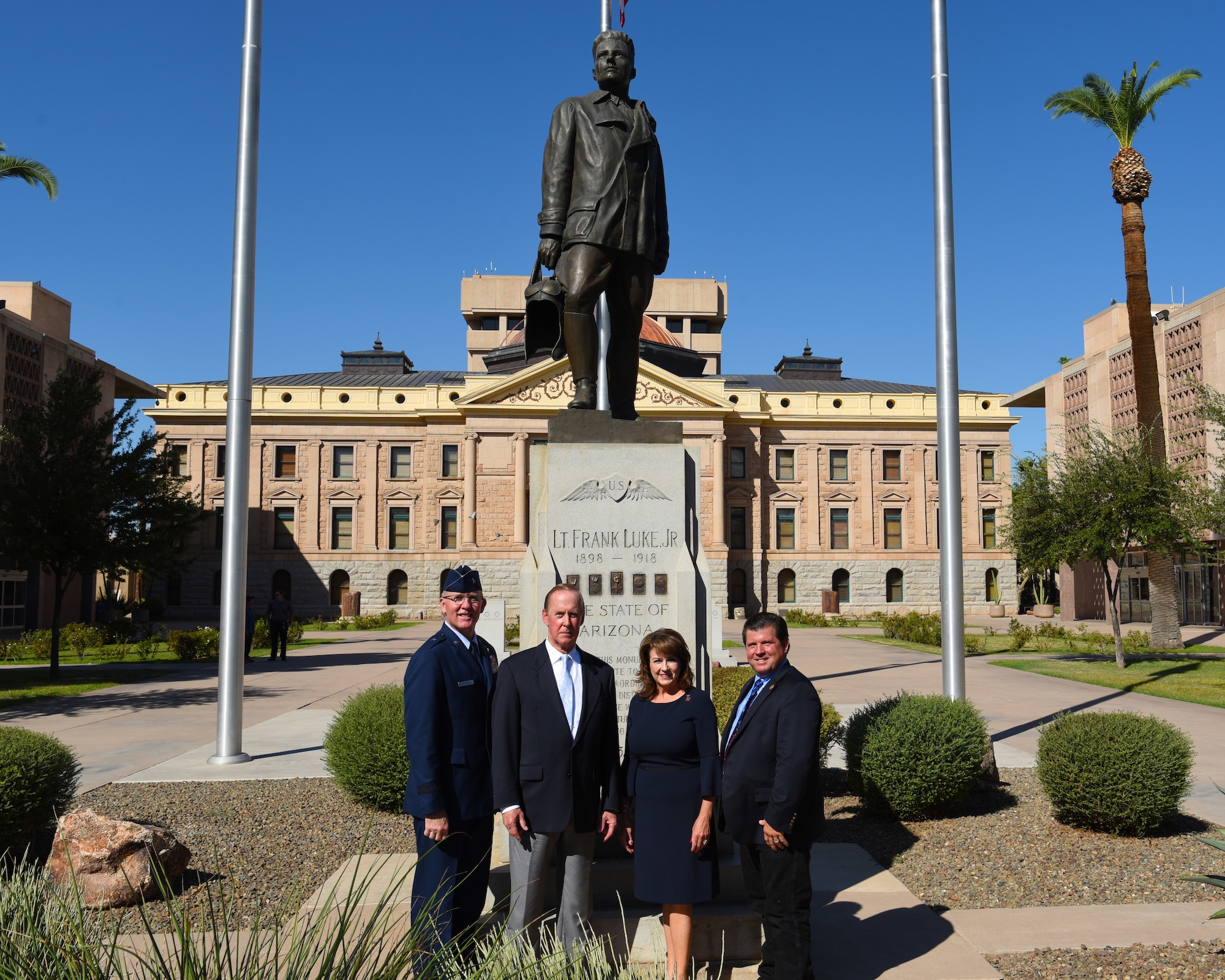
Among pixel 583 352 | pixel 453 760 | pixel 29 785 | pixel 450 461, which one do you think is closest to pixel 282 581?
pixel 450 461

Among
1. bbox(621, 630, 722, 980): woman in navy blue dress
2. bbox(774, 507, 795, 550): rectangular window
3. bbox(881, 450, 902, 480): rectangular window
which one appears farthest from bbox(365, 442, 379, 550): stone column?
bbox(621, 630, 722, 980): woman in navy blue dress

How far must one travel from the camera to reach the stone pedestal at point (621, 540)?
620 centimetres

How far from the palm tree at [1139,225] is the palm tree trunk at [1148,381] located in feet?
0.06

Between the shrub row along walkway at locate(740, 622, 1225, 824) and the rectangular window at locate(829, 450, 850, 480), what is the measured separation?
113 feet

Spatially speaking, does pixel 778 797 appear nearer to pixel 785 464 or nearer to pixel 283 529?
pixel 283 529

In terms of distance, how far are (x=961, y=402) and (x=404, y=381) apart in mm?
37839

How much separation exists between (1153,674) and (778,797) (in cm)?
2019

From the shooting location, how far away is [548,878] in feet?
14.7

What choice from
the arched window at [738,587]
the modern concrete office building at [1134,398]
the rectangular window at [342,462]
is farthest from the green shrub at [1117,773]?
the rectangular window at [342,462]

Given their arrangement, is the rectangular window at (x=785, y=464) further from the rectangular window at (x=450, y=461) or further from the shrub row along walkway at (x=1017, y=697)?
the shrub row along walkway at (x=1017, y=697)

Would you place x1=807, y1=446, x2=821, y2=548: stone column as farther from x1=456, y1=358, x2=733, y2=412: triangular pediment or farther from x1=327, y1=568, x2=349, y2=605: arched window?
x1=327, y1=568, x2=349, y2=605: arched window

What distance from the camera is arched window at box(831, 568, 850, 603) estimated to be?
61500 millimetres

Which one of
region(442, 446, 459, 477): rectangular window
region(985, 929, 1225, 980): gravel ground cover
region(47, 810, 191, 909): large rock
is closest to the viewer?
region(985, 929, 1225, 980): gravel ground cover

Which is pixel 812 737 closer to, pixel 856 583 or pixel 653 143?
pixel 653 143
